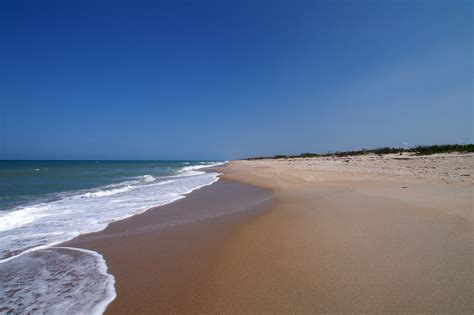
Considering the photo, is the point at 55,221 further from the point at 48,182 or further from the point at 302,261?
the point at 48,182

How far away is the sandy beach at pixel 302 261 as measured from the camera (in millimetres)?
2975

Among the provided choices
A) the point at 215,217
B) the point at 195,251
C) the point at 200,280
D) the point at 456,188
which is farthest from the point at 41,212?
the point at 456,188

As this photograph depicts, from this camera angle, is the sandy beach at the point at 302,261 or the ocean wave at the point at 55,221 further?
the ocean wave at the point at 55,221

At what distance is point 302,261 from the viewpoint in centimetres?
404

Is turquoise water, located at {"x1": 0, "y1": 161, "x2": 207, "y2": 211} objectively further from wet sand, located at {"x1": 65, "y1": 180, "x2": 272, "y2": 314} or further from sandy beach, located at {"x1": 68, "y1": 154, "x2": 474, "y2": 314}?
sandy beach, located at {"x1": 68, "y1": 154, "x2": 474, "y2": 314}

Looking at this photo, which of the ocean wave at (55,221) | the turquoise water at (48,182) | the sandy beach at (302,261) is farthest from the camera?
the turquoise water at (48,182)

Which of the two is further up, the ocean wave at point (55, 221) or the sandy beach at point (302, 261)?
the sandy beach at point (302, 261)

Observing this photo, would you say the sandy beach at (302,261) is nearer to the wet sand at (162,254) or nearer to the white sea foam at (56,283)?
the wet sand at (162,254)

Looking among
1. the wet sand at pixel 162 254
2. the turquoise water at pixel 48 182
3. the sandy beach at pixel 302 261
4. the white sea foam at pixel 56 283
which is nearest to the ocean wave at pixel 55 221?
the wet sand at pixel 162 254

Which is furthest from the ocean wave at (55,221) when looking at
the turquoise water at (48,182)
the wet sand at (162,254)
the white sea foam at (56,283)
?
the turquoise water at (48,182)

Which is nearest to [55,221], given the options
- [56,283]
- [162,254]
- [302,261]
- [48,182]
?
[56,283]

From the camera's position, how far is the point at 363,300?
9.54ft

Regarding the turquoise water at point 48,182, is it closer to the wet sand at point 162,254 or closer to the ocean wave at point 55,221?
the ocean wave at point 55,221

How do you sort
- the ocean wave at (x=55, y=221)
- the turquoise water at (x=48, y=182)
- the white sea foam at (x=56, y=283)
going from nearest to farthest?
the white sea foam at (x=56, y=283)
the ocean wave at (x=55, y=221)
the turquoise water at (x=48, y=182)
